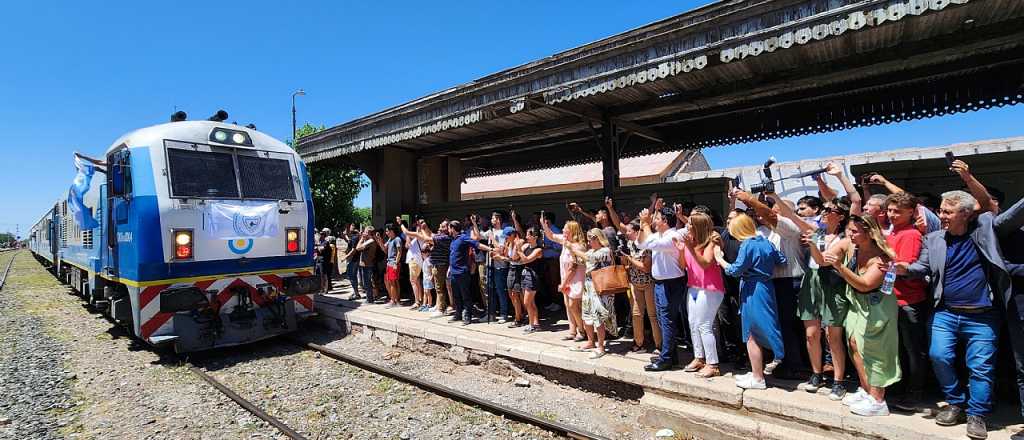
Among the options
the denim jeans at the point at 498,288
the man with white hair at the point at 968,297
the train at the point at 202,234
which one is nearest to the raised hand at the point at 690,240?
the man with white hair at the point at 968,297

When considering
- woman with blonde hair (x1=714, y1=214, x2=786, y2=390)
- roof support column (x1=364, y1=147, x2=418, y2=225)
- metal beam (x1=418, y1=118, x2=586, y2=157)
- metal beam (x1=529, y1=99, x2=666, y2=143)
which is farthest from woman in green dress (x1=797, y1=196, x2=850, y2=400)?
roof support column (x1=364, y1=147, x2=418, y2=225)

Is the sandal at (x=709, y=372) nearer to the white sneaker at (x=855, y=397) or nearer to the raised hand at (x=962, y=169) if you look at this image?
the white sneaker at (x=855, y=397)

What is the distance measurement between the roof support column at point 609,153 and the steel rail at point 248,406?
5493 millimetres

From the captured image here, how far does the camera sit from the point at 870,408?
376cm

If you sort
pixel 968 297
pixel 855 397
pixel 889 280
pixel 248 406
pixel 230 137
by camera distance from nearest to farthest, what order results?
1. pixel 968 297
2. pixel 889 280
3. pixel 855 397
4. pixel 248 406
5. pixel 230 137

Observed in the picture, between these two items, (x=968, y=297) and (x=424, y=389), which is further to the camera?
(x=424, y=389)

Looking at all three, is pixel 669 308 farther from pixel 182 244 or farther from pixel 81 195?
pixel 81 195

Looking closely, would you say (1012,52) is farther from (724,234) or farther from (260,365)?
(260,365)

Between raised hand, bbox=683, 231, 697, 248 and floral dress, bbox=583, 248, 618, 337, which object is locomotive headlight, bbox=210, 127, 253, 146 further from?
raised hand, bbox=683, 231, 697, 248

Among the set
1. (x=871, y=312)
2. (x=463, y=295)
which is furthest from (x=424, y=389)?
(x=871, y=312)

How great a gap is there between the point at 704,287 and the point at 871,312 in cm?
130

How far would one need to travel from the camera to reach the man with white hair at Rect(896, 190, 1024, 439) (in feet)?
11.1

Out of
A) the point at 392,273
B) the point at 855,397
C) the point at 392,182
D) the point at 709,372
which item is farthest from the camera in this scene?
the point at 392,182

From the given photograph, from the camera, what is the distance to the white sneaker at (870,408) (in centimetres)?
374
